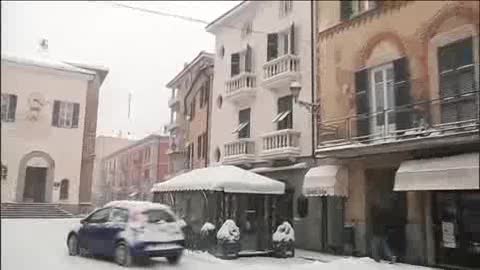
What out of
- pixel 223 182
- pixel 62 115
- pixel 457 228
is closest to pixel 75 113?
pixel 62 115

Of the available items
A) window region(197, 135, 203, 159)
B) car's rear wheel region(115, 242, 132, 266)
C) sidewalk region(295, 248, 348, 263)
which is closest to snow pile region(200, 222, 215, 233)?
window region(197, 135, 203, 159)

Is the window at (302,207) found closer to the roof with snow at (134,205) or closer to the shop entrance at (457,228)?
the shop entrance at (457,228)

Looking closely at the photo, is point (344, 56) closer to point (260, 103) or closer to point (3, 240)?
point (260, 103)

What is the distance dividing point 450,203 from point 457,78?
0.94 m

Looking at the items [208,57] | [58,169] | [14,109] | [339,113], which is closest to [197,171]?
[208,57]

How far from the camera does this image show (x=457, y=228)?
3.39 meters

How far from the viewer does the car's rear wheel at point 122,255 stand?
6.28 ft

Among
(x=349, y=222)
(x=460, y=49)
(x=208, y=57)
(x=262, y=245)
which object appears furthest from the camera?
(x=349, y=222)

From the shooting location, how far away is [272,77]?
5.43 metres

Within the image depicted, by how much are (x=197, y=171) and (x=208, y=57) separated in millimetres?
683

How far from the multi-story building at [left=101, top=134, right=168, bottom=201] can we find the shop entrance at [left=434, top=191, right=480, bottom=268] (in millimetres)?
1692

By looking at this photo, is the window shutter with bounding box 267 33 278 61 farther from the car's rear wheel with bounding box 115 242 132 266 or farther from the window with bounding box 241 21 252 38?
the car's rear wheel with bounding box 115 242 132 266

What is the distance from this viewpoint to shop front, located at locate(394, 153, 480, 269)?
2016 mm

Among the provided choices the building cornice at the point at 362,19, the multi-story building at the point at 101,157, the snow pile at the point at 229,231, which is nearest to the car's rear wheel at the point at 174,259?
the multi-story building at the point at 101,157
